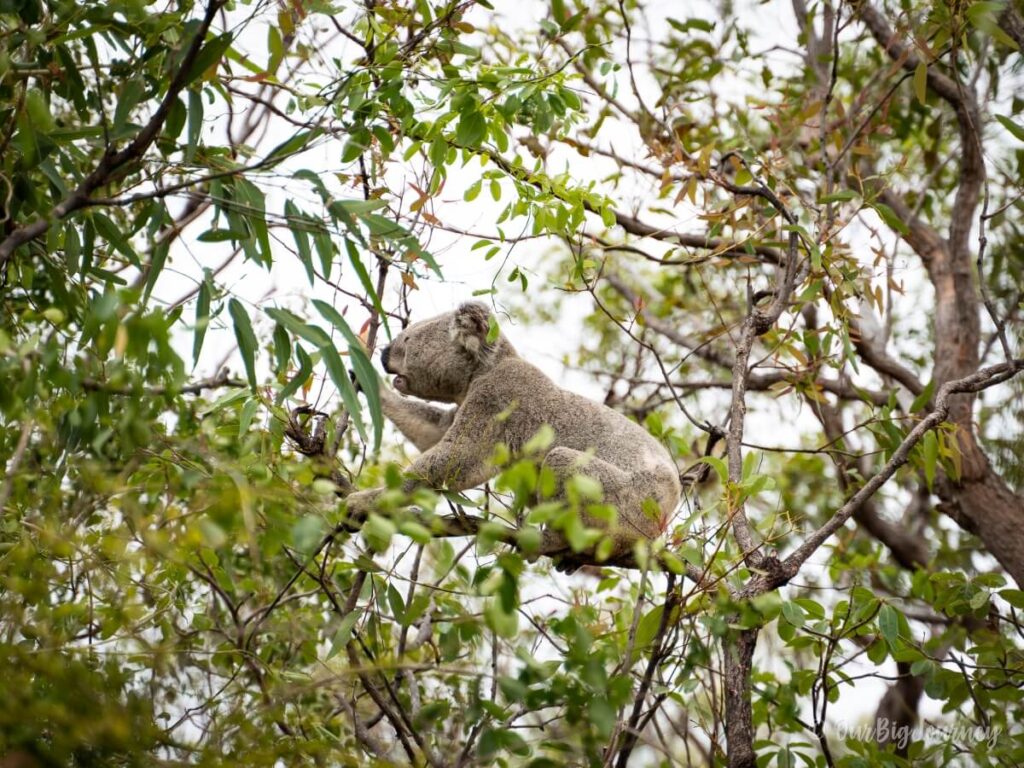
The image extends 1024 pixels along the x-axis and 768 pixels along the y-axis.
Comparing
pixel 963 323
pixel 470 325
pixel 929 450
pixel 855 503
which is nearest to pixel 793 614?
pixel 855 503

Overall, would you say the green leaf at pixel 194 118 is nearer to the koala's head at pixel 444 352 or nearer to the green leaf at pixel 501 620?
the green leaf at pixel 501 620

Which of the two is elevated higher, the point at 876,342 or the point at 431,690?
the point at 876,342

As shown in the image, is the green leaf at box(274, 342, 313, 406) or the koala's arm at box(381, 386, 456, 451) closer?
the green leaf at box(274, 342, 313, 406)

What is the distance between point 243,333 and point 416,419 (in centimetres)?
187

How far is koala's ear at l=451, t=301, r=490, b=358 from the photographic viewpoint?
4098mm

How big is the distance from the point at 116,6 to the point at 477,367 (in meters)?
2.14

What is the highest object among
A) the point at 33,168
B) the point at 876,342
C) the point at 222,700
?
the point at 876,342

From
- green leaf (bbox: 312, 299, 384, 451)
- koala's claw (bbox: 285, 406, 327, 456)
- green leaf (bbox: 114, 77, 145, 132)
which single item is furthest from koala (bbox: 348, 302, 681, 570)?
green leaf (bbox: 114, 77, 145, 132)

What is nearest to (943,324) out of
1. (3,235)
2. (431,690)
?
(431,690)

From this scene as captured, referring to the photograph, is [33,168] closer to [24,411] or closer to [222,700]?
[24,411]

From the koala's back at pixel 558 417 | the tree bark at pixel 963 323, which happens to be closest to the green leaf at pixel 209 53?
the koala's back at pixel 558 417

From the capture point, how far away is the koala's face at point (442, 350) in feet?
13.5

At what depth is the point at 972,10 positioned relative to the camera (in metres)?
3.26

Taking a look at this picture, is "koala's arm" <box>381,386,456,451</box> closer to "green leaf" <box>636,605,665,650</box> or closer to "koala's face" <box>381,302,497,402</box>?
"koala's face" <box>381,302,497,402</box>
